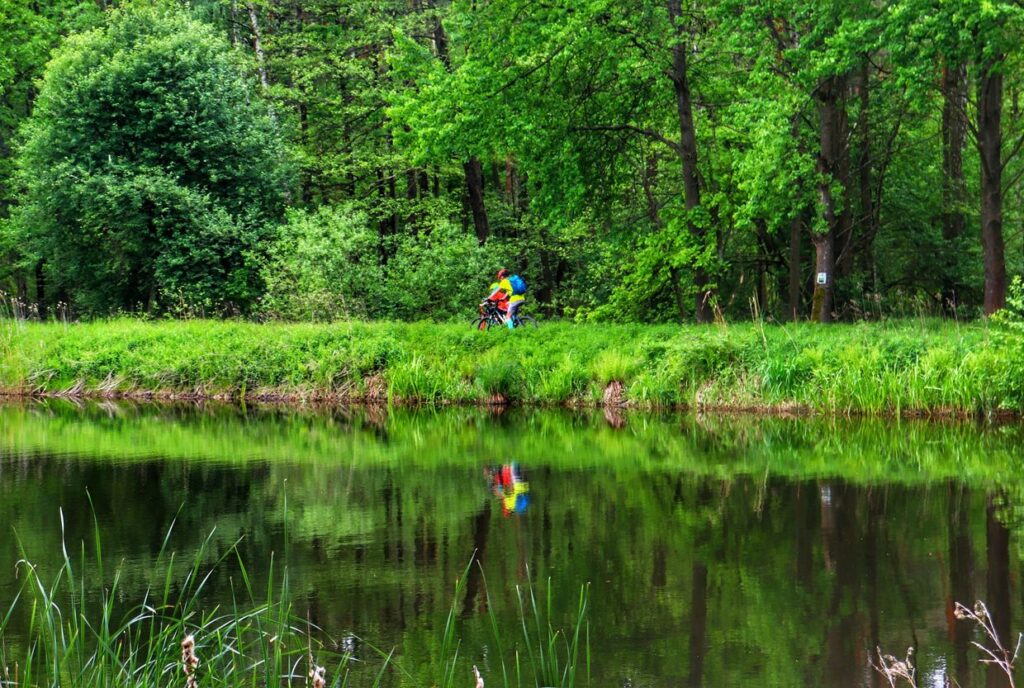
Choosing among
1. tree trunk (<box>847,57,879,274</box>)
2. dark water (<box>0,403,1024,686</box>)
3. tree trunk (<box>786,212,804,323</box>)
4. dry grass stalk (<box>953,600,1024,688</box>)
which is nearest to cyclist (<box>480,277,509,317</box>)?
dark water (<box>0,403,1024,686</box>)

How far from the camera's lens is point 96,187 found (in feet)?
85.1

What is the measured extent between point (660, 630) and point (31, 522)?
635 centimetres

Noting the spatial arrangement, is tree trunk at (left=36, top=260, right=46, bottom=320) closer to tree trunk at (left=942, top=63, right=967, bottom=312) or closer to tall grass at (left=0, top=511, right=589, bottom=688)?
tree trunk at (left=942, top=63, right=967, bottom=312)

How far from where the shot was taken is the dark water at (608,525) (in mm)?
6711

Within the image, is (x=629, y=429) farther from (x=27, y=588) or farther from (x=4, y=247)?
(x=4, y=247)

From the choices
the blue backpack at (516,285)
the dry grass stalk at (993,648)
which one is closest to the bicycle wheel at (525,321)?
the blue backpack at (516,285)

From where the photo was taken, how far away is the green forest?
19.5 metres

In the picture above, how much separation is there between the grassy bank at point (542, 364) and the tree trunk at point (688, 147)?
235 centimetres

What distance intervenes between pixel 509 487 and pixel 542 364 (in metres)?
7.70

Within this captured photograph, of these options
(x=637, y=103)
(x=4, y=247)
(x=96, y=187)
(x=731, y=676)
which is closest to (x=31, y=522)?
(x=731, y=676)

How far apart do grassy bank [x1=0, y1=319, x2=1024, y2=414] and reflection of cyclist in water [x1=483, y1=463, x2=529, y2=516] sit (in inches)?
219

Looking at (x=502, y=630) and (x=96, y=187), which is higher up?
(x=96, y=187)

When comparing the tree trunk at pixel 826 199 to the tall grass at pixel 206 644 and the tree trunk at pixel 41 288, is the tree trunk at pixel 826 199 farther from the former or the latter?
the tree trunk at pixel 41 288

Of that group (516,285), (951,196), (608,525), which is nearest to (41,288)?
(516,285)
